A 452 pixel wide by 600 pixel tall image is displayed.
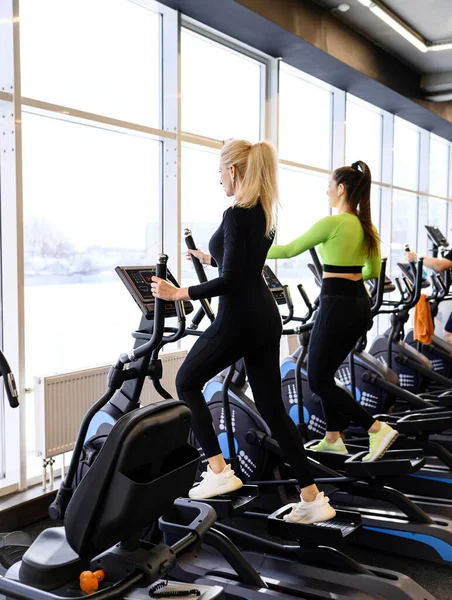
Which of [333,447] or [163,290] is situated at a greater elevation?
[163,290]

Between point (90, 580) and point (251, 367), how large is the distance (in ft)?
3.91

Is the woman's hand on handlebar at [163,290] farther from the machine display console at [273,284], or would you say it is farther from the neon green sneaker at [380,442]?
the neon green sneaker at [380,442]

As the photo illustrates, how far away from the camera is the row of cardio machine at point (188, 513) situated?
1624mm

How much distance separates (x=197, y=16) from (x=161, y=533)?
3.56 meters

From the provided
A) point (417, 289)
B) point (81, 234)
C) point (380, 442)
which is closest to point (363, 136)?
point (417, 289)

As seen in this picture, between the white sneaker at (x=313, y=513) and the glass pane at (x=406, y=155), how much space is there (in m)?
6.44

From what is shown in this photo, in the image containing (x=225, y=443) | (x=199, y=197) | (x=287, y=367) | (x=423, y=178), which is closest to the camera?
(x=225, y=443)

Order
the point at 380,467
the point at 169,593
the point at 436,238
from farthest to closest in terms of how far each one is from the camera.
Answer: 1. the point at 436,238
2. the point at 380,467
3. the point at 169,593

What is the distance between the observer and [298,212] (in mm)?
6457

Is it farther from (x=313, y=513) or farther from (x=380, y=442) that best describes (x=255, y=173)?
(x=380, y=442)

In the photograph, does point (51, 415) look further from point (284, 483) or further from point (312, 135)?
point (312, 135)

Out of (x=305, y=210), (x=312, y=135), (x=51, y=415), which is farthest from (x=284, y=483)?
(x=312, y=135)

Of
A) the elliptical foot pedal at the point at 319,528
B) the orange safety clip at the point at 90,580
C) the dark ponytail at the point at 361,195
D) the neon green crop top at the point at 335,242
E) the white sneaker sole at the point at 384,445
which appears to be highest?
the dark ponytail at the point at 361,195

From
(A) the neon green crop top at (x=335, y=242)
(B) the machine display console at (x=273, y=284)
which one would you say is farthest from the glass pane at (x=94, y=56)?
(A) the neon green crop top at (x=335, y=242)
